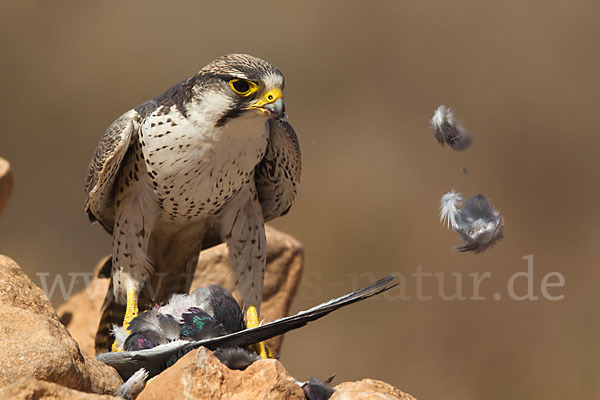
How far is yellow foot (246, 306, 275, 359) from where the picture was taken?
11.5ft

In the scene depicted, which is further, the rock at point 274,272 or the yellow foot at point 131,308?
the rock at point 274,272

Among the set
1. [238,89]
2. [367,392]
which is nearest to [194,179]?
[238,89]

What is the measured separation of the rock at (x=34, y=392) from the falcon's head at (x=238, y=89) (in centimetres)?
145

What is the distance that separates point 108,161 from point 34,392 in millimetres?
1740

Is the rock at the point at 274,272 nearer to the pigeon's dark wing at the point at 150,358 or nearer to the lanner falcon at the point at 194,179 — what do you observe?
the lanner falcon at the point at 194,179

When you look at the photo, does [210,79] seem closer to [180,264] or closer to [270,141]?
[270,141]

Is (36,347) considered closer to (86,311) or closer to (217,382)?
(217,382)

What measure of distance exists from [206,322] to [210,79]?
3.26ft

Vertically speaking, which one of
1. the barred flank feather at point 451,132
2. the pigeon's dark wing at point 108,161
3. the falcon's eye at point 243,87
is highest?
the barred flank feather at point 451,132

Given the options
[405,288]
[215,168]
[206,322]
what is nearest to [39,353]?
[206,322]

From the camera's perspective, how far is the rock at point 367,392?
251 centimetres

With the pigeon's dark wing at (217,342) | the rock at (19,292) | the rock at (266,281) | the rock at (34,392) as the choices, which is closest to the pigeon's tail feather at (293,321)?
the pigeon's dark wing at (217,342)

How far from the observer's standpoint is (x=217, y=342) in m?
3.06

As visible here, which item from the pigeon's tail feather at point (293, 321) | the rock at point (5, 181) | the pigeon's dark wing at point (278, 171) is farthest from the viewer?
the rock at point (5, 181)
